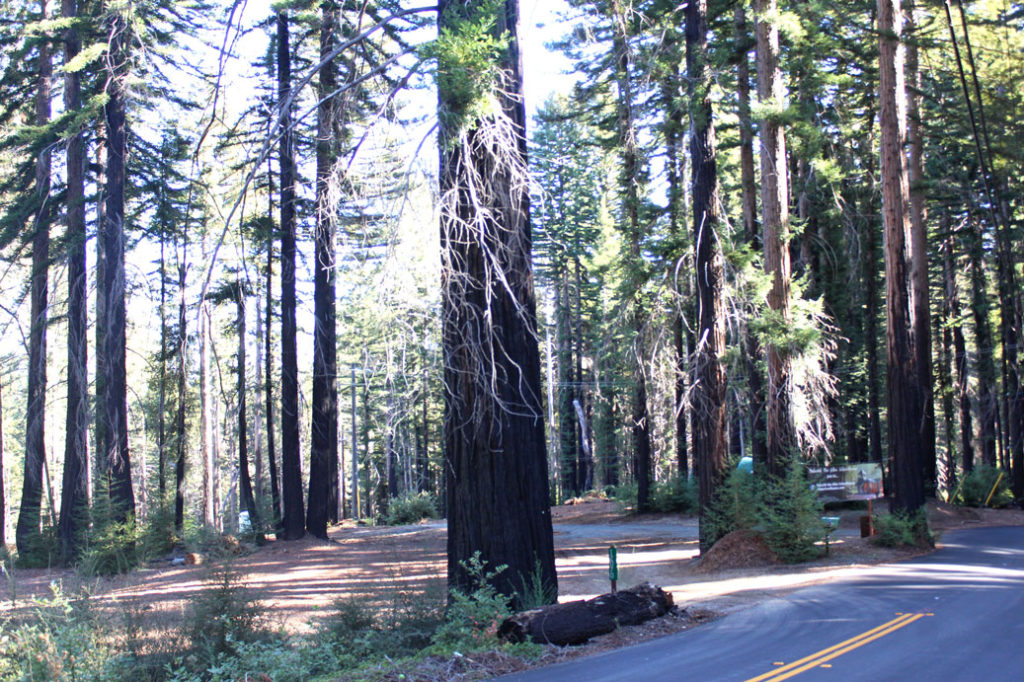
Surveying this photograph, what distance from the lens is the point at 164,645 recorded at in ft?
28.2

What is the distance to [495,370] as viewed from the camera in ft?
28.0

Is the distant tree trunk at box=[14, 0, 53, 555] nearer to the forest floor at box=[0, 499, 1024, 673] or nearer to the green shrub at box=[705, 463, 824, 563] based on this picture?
the forest floor at box=[0, 499, 1024, 673]

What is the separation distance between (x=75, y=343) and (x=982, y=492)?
3189 cm

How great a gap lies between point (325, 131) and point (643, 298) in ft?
43.5

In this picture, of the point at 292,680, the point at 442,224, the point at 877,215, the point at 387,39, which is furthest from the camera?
the point at 877,215

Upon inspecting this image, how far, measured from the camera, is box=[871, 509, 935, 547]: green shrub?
53.2ft

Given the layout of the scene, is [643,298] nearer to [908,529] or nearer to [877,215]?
[908,529]

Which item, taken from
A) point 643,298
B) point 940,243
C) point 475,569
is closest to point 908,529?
point 643,298

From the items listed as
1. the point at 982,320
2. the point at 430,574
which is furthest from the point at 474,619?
the point at 982,320

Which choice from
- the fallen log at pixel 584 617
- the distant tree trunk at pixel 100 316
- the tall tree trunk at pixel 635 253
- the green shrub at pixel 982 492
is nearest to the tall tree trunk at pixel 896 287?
the tall tree trunk at pixel 635 253

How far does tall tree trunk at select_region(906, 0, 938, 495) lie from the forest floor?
2.83m

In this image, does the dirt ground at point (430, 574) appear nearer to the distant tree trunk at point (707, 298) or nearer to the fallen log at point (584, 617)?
the fallen log at point (584, 617)

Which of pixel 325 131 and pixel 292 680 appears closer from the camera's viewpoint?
pixel 292 680

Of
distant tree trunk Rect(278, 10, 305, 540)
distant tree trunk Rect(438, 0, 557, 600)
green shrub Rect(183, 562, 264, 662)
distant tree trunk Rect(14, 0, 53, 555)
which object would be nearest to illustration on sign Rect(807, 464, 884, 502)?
distant tree trunk Rect(278, 10, 305, 540)
